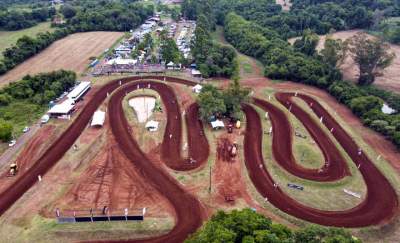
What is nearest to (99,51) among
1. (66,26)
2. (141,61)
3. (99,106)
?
(141,61)

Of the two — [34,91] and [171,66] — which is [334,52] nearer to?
[171,66]

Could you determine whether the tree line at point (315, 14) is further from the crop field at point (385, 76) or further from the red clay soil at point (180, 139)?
the red clay soil at point (180, 139)

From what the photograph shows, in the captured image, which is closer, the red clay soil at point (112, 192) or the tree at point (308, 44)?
the red clay soil at point (112, 192)

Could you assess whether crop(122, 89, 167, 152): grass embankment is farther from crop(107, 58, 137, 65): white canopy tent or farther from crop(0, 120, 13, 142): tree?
crop(0, 120, 13, 142): tree

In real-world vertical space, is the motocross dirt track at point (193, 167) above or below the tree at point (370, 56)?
below

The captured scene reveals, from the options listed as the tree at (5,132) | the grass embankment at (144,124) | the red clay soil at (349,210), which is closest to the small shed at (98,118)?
the grass embankment at (144,124)

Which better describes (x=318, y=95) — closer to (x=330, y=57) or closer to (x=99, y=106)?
(x=330, y=57)

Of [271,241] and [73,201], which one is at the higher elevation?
[271,241]
